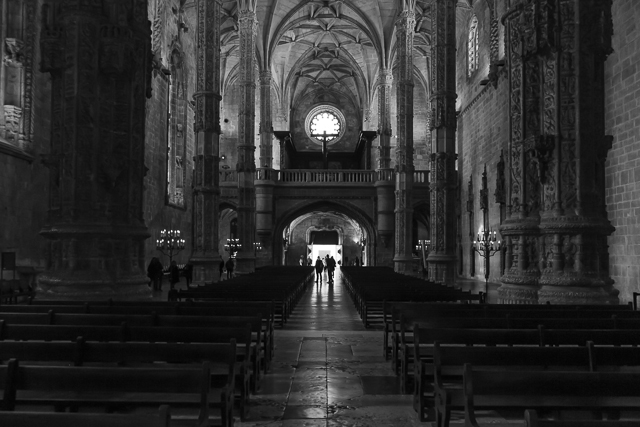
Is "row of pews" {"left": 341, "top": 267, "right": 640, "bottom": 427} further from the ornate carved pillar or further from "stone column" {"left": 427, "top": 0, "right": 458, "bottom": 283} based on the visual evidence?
"stone column" {"left": 427, "top": 0, "right": 458, "bottom": 283}

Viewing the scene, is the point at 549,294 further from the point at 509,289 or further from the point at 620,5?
the point at 620,5

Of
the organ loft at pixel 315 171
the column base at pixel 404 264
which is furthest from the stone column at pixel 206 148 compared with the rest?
the column base at pixel 404 264

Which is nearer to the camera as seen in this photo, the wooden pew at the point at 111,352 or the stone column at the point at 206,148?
the wooden pew at the point at 111,352

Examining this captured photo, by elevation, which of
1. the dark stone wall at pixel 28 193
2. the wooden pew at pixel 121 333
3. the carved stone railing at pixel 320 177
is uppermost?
the carved stone railing at pixel 320 177

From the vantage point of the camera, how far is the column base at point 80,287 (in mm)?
8961

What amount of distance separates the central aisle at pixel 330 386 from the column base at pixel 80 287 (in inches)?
108

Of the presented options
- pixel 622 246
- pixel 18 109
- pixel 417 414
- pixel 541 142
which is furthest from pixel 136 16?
pixel 622 246

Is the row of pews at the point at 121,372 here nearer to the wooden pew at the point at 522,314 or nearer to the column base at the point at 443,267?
the wooden pew at the point at 522,314

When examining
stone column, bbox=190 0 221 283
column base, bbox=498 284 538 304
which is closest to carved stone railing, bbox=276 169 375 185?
stone column, bbox=190 0 221 283

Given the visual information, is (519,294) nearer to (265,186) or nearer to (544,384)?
(544,384)

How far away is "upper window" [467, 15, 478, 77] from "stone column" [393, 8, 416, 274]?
5563 mm

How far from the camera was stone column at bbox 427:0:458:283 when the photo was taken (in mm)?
22219

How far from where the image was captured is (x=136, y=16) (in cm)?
962

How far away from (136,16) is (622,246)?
1438 cm
